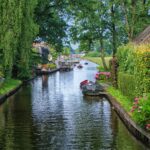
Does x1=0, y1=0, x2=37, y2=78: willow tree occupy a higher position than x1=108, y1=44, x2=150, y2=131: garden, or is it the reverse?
Answer: x1=0, y1=0, x2=37, y2=78: willow tree

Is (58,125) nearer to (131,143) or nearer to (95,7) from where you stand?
(131,143)

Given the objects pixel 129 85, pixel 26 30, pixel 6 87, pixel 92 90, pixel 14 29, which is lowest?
pixel 92 90

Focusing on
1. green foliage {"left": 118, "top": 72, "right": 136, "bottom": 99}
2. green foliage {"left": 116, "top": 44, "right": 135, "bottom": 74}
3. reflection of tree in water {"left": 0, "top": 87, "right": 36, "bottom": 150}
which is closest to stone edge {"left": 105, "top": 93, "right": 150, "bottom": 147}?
green foliage {"left": 118, "top": 72, "right": 136, "bottom": 99}

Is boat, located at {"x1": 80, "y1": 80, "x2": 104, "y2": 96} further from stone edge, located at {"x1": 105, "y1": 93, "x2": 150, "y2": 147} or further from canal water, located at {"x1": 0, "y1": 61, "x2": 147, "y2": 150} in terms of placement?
stone edge, located at {"x1": 105, "y1": 93, "x2": 150, "y2": 147}

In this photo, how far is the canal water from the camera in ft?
75.5

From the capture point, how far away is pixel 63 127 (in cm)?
2828

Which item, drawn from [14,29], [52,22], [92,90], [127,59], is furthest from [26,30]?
[52,22]

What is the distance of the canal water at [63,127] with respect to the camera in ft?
75.5

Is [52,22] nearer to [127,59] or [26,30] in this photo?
[26,30]

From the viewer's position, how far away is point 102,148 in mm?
22141

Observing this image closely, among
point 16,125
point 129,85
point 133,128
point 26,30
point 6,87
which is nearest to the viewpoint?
point 133,128

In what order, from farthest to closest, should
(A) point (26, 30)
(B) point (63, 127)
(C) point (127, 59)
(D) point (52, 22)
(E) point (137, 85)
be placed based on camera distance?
(D) point (52, 22), (A) point (26, 30), (C) point (127, 59), (E) point (137, 85), (B) point (63, 127)

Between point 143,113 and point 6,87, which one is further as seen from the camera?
point 6,87

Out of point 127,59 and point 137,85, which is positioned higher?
point 127,59
